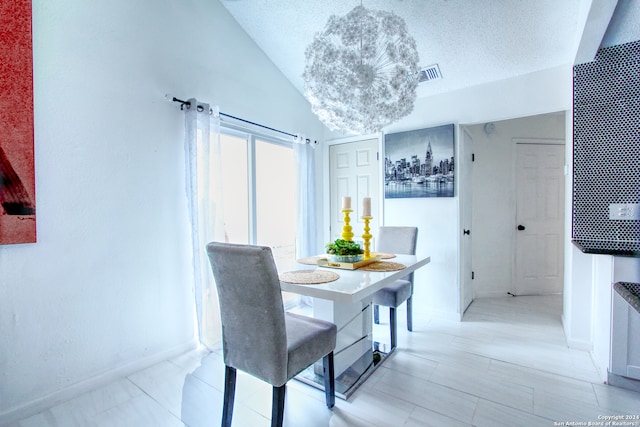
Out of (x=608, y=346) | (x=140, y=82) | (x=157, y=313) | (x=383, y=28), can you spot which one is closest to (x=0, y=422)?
(x=157, y=313)

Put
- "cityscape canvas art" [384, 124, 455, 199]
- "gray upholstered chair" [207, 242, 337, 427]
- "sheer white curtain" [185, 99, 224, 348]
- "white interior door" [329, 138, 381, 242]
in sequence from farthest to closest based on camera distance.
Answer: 1. "white interior door" [329, 138, 381, 242]
2. "cityscape canvas art" [384, 124, 455, 199]
3. "sheer white curtain" [185, 99, 224, 348]
4. "gray upholstered chair" [207, 242, 337, 427]

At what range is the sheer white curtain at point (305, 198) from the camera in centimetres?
347

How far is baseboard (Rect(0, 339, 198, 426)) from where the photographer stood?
1644 millimetres

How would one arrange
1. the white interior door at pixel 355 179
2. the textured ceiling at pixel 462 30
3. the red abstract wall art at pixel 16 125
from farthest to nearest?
→ 1. the white interior door at pixel 355 179
2. the textured ceiling at pixel 462 30
3. the red abstract wall art at pixel 16 125

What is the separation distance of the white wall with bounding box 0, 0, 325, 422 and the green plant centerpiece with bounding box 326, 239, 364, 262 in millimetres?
1256

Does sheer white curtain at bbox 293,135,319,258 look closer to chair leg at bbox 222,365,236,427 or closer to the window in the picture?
the window

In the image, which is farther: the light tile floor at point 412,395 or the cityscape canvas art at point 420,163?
the cityscape canvas art at point 420,163

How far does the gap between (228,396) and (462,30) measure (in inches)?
121

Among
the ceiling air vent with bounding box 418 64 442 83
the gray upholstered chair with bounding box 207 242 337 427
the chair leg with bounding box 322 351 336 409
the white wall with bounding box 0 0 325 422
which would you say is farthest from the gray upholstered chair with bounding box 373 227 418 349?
the white wall with bounding box 0 0 325 422

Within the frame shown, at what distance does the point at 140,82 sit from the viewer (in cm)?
216

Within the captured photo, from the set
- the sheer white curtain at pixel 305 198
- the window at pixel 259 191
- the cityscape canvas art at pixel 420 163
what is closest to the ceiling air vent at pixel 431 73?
the cityscape canvas art at pixel 420 163

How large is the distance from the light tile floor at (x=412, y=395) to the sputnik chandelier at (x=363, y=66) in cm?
172

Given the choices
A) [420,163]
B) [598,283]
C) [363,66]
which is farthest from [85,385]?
[598,283]

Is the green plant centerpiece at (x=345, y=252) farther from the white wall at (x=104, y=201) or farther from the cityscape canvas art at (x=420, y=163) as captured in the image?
the cityscape canvas art at (x=420, y=163)
